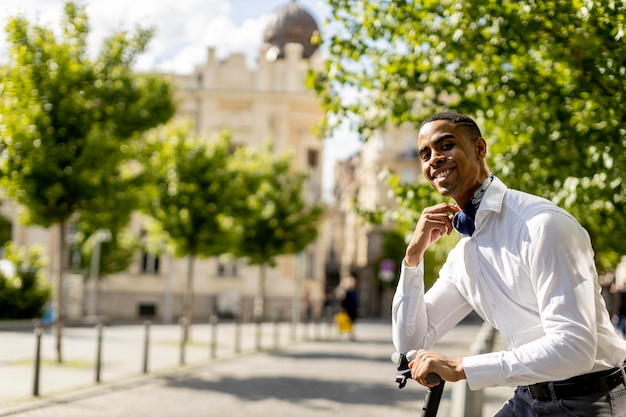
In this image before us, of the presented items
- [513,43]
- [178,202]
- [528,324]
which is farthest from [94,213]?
[528,324]

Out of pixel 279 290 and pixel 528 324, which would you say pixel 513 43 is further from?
pixel 279 290

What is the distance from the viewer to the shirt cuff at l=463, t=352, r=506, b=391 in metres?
2.54

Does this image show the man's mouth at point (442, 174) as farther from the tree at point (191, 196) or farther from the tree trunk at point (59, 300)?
the tree at point (191, 196)

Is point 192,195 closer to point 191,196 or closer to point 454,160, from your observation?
point 191,196

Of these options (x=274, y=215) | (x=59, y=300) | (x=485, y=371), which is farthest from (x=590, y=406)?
(x=274, y=215)

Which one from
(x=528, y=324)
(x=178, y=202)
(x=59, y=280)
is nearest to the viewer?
(x=528, y=324)

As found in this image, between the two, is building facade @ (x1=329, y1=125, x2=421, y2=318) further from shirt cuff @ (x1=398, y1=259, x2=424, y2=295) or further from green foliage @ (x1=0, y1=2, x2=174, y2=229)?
shirt cuff @ (x1=398, y1=259, x2=424, y2=295)

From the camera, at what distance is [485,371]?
2.56 meters

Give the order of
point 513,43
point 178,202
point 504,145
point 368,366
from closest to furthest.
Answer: point 513,43 < point 504,145 < point 368,366 < point 178,202

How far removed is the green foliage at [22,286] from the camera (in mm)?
26703

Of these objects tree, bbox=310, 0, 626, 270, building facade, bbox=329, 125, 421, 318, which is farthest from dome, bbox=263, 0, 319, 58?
tree, bbox=310, 0, 626, 270

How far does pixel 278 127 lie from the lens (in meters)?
46.4

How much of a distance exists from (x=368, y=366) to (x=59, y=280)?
20.1 ft

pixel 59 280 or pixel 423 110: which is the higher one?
pixel 423 110
